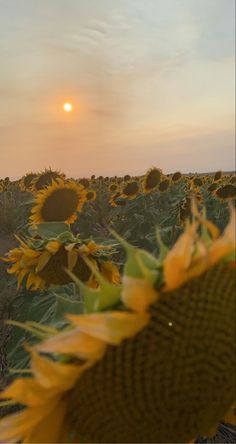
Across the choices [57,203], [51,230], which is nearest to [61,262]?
[51,230]

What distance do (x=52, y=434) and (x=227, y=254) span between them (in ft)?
1.95

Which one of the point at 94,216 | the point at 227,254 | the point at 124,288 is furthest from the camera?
the point at 94,216

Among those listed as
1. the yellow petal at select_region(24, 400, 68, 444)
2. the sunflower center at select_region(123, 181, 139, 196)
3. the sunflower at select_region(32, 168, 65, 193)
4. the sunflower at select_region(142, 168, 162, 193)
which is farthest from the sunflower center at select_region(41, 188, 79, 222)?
the sunflower center at select_region(123, 181, 139, 196)

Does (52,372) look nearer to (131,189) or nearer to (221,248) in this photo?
(221,248)

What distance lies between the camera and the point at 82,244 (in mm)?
3127

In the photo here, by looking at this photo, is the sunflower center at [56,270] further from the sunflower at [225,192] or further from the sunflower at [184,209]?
the sunflower at [225,192]

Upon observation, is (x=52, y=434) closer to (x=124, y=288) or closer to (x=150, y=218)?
(x=124, y=288)

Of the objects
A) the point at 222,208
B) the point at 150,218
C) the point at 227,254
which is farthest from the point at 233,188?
the point at 227,254

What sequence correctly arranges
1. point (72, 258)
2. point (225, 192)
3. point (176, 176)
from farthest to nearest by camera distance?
point (176, 176) → point (225, 192) → point (72, 258)

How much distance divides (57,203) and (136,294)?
5506mm

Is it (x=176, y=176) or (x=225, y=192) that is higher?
(x=176, y=176)

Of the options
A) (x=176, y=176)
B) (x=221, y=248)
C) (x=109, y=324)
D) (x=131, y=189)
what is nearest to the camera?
(x=109, y=324)

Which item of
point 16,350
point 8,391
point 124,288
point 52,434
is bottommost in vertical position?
point 16,350

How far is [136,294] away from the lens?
1.08 meters
